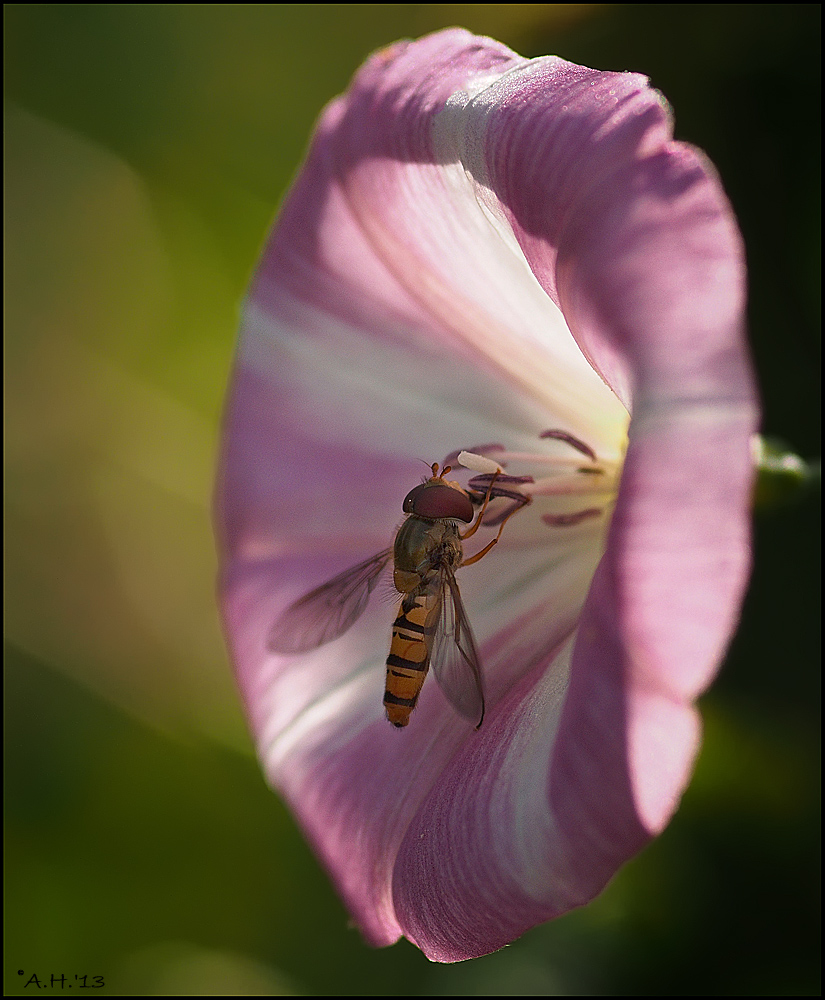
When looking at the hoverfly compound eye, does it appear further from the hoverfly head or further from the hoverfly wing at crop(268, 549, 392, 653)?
the hoverfly wing at crop(268, 549, 392, 653)

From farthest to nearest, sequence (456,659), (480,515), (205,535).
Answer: (205,535) → (480,515) → (456,659)

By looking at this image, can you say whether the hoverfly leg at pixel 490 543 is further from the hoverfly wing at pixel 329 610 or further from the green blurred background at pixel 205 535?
the green blurred background at pixel 205 535

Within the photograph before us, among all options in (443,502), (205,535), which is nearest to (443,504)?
(443,502)

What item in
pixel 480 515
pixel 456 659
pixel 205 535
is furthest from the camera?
pixel 205 535

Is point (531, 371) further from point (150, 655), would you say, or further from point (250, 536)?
point (150, 655)

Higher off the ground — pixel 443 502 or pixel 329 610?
pixel 443 502

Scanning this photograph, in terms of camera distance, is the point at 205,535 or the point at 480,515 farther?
the point at 205,535

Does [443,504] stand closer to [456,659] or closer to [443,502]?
[443,502]
